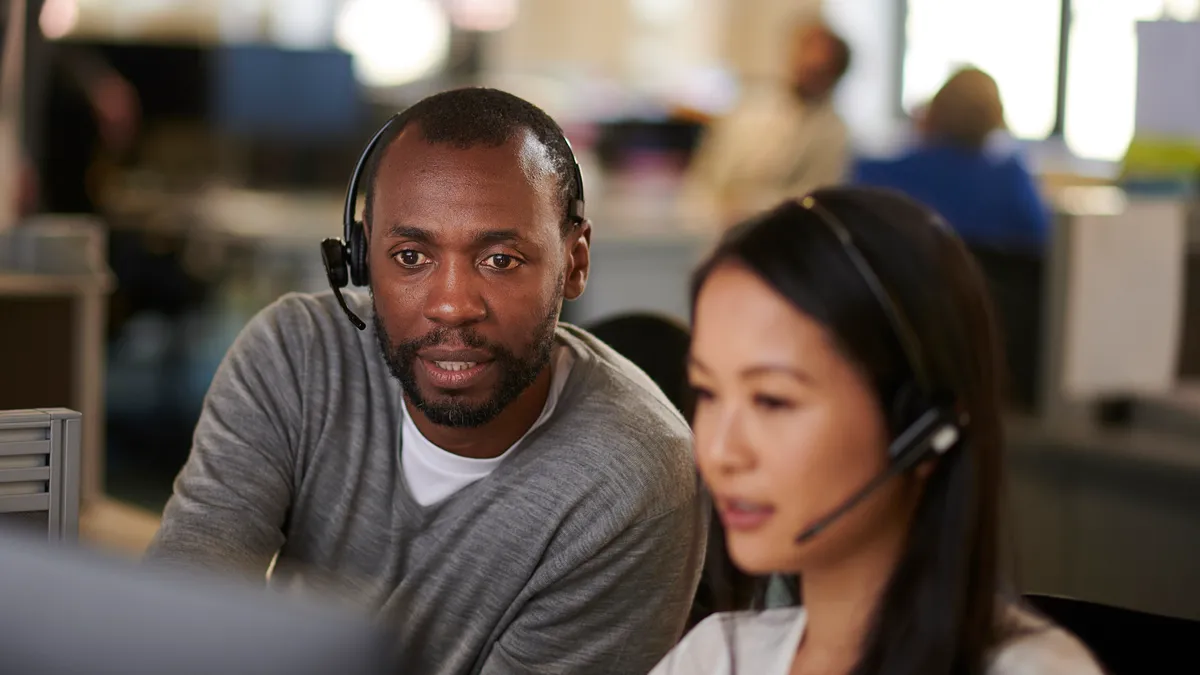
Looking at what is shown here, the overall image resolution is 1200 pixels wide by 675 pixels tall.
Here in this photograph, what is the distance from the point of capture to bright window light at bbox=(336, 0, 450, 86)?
729 cm

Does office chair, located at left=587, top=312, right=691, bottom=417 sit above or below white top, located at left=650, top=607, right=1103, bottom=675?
above

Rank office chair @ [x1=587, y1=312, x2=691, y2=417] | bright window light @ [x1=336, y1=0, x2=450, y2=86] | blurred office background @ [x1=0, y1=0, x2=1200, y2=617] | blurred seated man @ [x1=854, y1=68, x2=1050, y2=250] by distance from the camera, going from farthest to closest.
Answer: bright window light @ [x1=336, y1=0, x2=450, y2=86]
blurred seated man @ [x1=854, y1=68, x2=1050, y2=250]
blurred office background @ [x1=0, y1=0, x2=1200, y2=617]
office chair @ [x1=587, y1=312, x2=691, y2=417]

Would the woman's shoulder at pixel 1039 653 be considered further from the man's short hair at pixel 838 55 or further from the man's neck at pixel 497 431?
the man's short hair at pixel 838 55

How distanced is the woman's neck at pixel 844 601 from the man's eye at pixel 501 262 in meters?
0.45

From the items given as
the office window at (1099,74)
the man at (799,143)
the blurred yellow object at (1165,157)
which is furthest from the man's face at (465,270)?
the office window at (1099,74)

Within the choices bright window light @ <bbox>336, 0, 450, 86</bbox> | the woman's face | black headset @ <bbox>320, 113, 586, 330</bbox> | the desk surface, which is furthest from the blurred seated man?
bright window light @ <bbox>336, 0, 450, 86</bbox>

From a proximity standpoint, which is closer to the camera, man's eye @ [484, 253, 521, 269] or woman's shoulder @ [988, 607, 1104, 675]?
woman's shoulder @ [988, 607, 1104, 675]

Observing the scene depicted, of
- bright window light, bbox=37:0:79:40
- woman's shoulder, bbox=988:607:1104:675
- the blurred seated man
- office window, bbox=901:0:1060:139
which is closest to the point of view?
woman's shoulder, bbox=988:607:1104:675

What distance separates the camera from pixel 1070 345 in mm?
3152

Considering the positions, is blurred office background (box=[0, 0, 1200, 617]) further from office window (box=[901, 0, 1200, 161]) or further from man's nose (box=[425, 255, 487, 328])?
man's nose (box=[425, 255, 487, 328])

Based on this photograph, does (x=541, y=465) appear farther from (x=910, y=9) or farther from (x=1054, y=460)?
(x=910, y=9)

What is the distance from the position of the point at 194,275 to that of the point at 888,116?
422cm

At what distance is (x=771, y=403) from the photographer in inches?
32.7

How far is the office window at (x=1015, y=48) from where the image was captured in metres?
6.66
